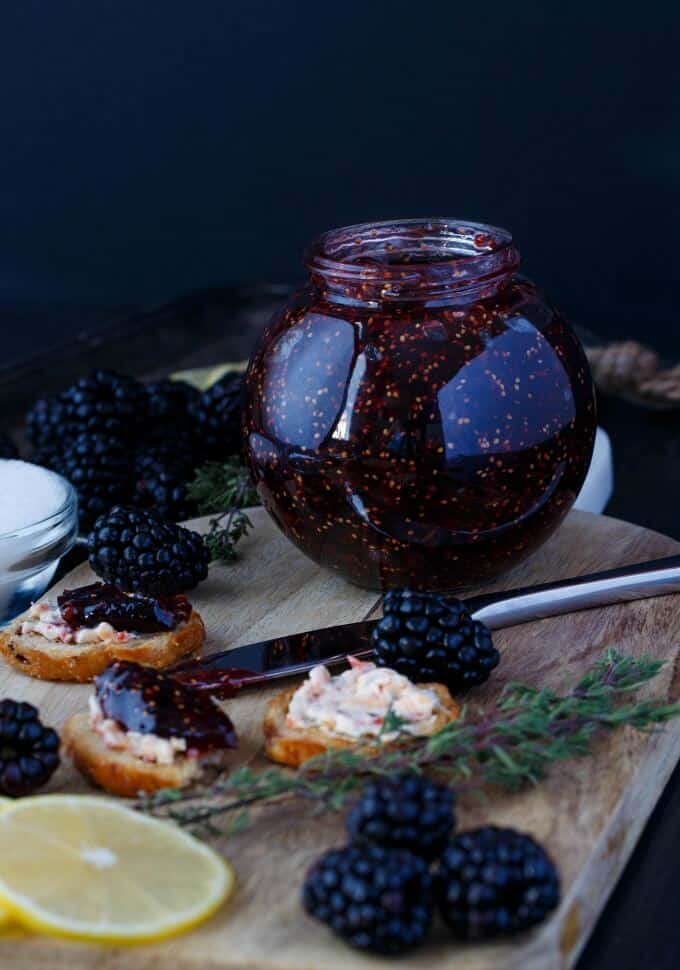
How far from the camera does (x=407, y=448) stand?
6.89ft

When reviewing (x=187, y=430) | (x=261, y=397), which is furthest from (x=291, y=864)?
(x=187, y=430)

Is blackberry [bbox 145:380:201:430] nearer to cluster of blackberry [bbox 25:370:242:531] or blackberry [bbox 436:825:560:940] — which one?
cluster of blackberry [bbox 25:370:242:531]

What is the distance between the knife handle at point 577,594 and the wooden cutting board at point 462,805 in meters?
0.02

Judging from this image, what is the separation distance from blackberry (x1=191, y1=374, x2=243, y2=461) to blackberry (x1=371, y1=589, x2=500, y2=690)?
1.01 metres

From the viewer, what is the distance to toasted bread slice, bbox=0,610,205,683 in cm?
210

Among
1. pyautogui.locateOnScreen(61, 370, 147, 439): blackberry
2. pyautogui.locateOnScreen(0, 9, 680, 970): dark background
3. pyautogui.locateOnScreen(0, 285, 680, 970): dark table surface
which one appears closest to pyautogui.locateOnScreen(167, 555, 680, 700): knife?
pyautogui.locateOnScreen(0, 285, 680, 970): dark table surface

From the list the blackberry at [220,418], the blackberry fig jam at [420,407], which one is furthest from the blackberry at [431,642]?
the blackberry at [220,418]

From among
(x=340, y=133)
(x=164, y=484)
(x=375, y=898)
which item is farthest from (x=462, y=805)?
(x=340, y=133)

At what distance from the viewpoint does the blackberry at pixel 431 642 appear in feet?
6.41

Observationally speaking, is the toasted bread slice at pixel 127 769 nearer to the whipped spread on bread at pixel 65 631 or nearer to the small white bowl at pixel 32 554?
the whipped spread on bread at pixel 65 631

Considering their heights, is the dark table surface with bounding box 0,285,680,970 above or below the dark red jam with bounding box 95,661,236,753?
below

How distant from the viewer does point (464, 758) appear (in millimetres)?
1745

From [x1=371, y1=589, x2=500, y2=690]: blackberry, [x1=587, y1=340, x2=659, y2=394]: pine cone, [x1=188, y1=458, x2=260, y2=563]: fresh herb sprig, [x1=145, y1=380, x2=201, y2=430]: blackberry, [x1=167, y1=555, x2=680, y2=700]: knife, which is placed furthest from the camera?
[x1=587, y1=340, x2=659, y2=394]: pine cone

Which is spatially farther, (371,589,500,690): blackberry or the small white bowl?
the small white bowl
